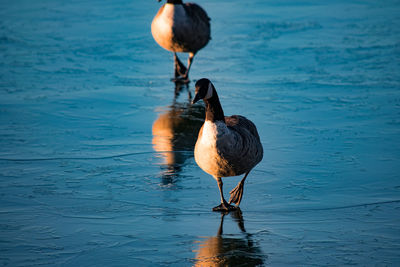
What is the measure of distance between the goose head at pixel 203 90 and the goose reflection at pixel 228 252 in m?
1.20

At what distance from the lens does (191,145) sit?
26.0ft

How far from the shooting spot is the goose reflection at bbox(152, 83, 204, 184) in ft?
23.7

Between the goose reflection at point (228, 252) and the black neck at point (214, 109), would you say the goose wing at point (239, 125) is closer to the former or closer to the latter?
the black neck at point (214, 109)

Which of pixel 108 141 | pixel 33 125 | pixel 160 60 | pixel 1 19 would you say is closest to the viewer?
pixel 108 141

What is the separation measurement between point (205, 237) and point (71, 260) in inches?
44.7

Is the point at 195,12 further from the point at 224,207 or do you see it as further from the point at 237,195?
the point at 224,207

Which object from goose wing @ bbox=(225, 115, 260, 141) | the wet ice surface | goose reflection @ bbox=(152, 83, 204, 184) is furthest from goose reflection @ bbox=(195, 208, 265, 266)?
goose reflection @ bbox=(152, 83, 204, 184)

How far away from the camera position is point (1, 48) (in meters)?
13.1

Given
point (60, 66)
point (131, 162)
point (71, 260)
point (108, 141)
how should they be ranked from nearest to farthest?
point (71, 260) < point (131, 162) < point (108, 141) < point (60, 66)

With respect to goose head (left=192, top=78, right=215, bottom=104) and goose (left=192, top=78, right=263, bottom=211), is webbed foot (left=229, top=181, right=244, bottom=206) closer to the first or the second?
goose (left=192, top=78, right=263, bottom=211)

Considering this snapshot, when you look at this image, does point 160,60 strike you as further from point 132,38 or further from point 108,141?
point 108,141

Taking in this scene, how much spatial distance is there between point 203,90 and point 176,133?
9.36 ft

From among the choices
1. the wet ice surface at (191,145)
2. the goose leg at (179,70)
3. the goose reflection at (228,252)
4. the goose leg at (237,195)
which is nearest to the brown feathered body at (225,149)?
the goose leg at (237,195)

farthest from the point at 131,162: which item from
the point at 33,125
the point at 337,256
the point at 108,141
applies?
the point at 337,256
